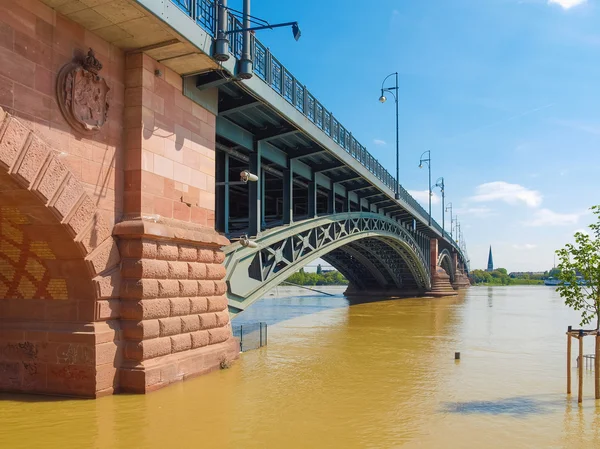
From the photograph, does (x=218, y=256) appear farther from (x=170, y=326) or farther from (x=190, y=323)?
(x=170, y=326)

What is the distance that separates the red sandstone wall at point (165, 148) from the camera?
11.7 m

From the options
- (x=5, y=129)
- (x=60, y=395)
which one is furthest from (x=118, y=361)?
(x=5, y=129)

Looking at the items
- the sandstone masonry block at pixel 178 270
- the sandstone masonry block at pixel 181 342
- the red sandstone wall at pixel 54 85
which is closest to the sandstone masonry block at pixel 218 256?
the sandstone masonry block at pixel 178 270

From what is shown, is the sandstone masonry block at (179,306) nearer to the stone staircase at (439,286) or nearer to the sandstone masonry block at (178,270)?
the sandstone masonry block at (178,270)

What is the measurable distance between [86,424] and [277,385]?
4632mm

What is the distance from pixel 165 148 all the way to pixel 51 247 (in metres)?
3.45

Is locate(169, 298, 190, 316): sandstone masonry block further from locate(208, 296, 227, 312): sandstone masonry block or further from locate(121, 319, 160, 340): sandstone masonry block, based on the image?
locate(208, 296, 227, 312): sandstone masonry block

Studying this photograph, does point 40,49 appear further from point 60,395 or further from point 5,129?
point 60,395

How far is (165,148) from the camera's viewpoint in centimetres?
1257

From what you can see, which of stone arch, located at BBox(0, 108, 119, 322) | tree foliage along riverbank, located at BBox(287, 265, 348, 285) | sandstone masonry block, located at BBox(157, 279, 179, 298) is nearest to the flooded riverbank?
stone arch, located at BBox(0, 108, 119, 322)

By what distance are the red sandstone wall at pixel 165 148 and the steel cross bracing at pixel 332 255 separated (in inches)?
115

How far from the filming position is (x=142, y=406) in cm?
998

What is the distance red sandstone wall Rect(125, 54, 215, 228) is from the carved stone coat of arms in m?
0.82

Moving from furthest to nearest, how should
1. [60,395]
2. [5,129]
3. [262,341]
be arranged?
1. [262,341]
2. [60,395]
3. [5,129]
